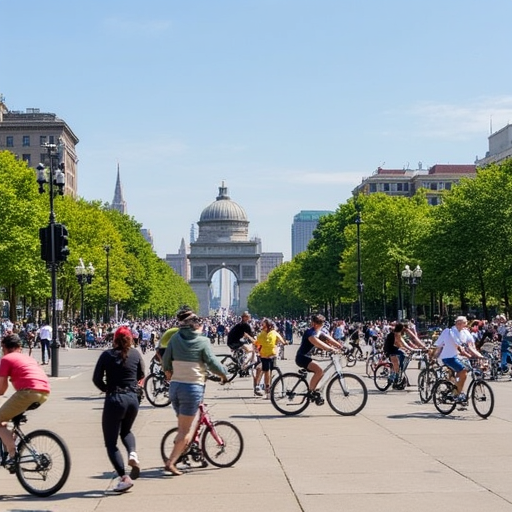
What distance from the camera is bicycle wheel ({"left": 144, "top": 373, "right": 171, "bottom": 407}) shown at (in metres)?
23.8

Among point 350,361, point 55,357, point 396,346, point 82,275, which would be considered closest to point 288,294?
point 82,275

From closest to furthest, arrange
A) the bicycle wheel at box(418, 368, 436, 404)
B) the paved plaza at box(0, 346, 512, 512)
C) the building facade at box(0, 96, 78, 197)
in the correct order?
the paved plaza at box(0, 346, 512, 512)
the bicycle wheel at box(418, 368, 436, 404)
the building facade at box(0, 96, 78, 197)

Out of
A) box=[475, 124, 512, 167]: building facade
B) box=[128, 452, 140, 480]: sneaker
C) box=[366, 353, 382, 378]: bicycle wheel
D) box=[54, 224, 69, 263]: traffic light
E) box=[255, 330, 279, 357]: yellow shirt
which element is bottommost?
box=[128, 452, 140, 480]: sneaker

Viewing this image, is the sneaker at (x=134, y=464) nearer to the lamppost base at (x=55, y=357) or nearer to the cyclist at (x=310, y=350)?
the cyclist at (x=310, y=350)

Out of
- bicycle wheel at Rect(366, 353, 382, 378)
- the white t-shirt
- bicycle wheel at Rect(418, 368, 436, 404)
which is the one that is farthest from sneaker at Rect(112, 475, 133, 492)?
bicycle wheel at Rect(366, 353, 382, 378)

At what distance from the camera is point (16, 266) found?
210 ft

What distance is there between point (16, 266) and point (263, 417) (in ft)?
150

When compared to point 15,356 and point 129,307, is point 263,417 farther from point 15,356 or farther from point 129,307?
point 129,307

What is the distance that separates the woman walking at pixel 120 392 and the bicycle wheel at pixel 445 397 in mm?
9270

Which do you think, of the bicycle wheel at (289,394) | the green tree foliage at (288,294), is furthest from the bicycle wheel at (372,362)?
the green tree foliage at (288,294)

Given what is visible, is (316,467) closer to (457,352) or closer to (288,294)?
(457,352)

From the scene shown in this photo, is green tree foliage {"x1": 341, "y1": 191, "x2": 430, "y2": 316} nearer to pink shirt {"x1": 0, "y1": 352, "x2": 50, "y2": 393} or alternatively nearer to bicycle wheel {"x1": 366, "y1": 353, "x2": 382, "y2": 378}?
bicycle wheel {"x1": 366, "y1": 353, "x2": 382, "y2": 378}

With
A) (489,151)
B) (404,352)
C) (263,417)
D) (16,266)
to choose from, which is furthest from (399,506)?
(489,151)

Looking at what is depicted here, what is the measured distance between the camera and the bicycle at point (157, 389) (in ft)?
78.1
